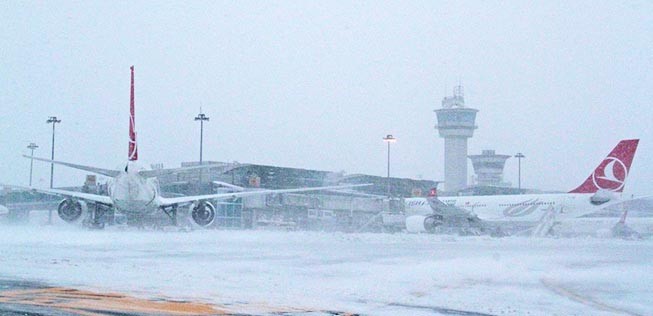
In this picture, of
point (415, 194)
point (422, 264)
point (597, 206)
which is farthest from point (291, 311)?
point (415, 194)

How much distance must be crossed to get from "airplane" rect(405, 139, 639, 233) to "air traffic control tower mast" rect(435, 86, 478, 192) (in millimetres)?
55772

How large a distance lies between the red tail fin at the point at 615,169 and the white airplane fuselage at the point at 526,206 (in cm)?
116

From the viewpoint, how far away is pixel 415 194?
226 feet

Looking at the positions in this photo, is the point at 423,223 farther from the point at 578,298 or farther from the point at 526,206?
the point at 578,298

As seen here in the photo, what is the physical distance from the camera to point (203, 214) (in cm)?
3300

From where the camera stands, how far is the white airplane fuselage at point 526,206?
4488 centimetres

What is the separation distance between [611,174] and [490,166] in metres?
72.5

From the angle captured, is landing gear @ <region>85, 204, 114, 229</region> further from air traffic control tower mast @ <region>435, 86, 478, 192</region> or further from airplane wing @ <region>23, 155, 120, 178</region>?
air traffic control tower mast @ <region>435, 86, 478, 192</region>

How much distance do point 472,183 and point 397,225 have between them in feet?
234

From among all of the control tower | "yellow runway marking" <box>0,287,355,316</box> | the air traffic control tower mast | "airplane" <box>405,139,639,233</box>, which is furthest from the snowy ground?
the control tower

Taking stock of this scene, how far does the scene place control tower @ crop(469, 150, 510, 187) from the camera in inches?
4589

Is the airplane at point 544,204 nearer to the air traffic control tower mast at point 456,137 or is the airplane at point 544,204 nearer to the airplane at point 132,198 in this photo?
the airplane at point 132,198

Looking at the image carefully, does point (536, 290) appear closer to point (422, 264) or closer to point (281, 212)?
point (422, 264)

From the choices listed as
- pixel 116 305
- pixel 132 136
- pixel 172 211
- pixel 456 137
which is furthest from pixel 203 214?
pixel 456 137
